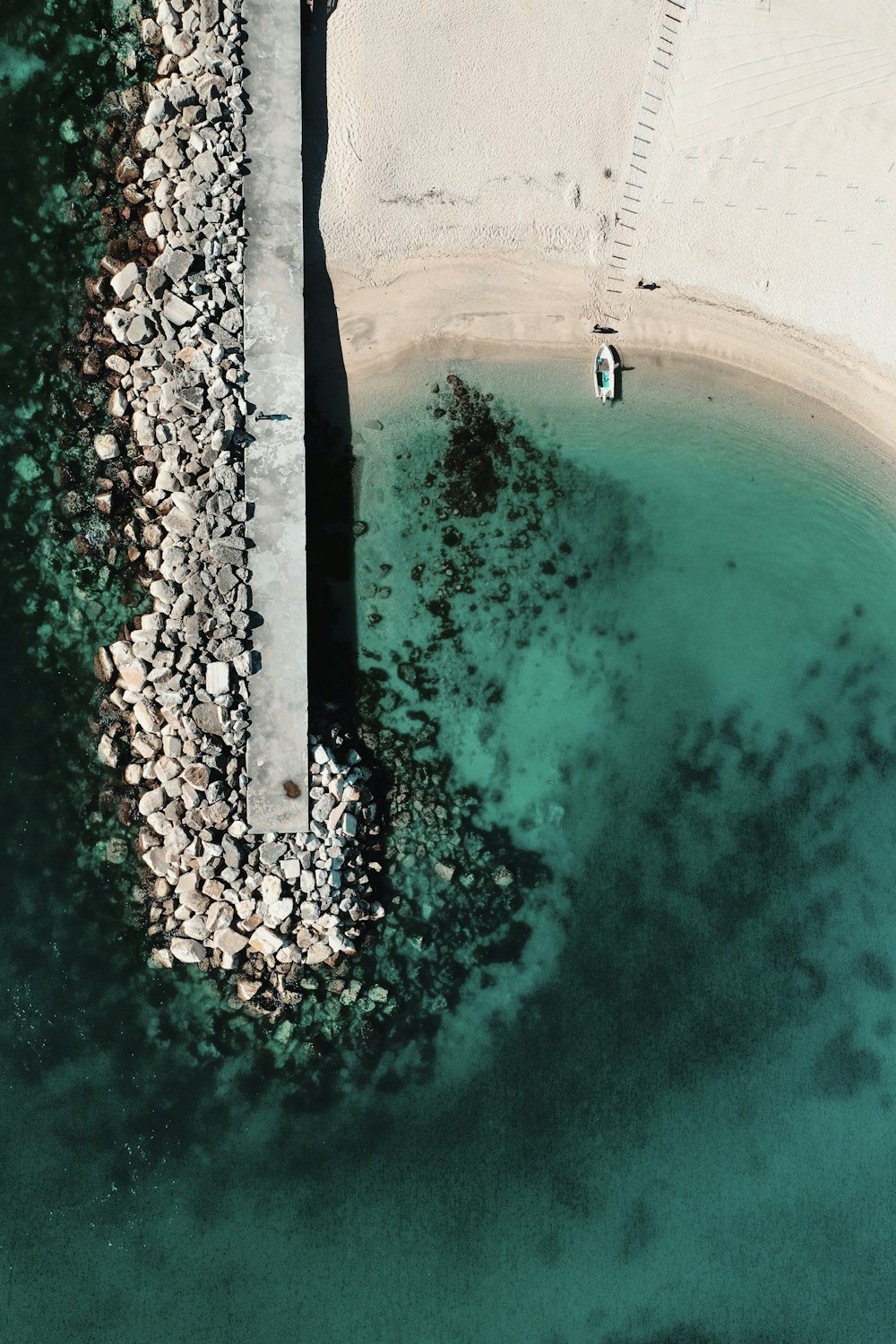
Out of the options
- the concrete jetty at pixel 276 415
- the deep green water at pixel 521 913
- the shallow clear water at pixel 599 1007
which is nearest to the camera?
the concrete jetty at pixel 276 415

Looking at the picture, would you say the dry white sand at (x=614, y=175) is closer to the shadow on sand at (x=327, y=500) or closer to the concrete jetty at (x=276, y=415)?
the shadow on sand at (x=327, y=500)

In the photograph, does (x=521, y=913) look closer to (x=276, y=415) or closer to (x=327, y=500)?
(x=327, y=500)

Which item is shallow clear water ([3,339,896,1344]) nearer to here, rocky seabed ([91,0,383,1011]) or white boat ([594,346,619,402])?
white boat ([594,346,619,402])

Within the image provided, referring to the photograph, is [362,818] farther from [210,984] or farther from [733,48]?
[733,48]

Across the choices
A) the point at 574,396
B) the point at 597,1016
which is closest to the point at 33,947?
the point at 597,1016

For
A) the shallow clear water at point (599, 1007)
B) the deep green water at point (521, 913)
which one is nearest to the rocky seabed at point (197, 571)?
the deep green water at point (521, 913)

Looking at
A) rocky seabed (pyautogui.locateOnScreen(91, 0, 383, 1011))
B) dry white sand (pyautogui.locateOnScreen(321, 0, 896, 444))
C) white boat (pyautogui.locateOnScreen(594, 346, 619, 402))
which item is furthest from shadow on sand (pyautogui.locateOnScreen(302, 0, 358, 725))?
white boat (pyautogui.locateOnScreen(594, 346, 619, 402))
